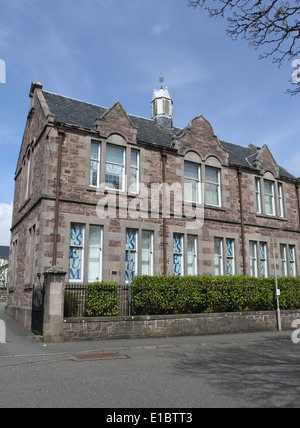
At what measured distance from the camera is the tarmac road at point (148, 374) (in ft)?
17.6

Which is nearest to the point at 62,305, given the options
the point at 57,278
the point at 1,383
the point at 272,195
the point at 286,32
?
the point at 57,278

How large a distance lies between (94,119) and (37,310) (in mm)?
9468

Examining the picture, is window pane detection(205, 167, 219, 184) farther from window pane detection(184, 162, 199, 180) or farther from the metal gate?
the metal gate

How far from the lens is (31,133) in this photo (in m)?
19.1

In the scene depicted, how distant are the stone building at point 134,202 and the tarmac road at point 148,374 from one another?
4.44m

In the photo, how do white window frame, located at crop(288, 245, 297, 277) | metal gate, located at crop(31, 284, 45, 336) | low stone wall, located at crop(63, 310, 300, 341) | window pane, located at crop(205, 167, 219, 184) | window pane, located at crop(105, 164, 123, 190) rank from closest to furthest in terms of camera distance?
low stone wall, located at crop(63, 310, 300, 341), metal gate, located at crop(31, 284, 45, 336), window pane, located at crop(105, 164, 123, 190), window pane, located at crop(205, 167, 219, 184), white window frame, located at crop(288, 245, 297, 277)

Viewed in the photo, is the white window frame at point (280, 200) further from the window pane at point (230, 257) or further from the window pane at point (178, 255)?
the window pane at point (178, 255)

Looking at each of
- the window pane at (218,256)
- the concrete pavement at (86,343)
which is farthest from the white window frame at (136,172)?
the concrete pavement at (86,343)

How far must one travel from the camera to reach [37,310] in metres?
13.2

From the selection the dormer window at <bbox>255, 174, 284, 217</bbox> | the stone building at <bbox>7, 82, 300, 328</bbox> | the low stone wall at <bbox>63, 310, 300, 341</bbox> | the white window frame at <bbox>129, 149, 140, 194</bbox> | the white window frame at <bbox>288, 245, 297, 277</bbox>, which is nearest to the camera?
the low stone wall at <bbox>63, 310, 300, 341</bbox>

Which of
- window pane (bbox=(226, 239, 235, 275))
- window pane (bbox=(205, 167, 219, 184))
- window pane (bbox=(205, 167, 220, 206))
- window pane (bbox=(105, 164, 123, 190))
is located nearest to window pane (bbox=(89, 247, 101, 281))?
window pane (bbox=(105, 164, 123, 190))

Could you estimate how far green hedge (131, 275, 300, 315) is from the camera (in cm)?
1418

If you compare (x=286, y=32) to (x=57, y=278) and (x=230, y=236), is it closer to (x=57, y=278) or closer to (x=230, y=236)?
(x=57, y=278)

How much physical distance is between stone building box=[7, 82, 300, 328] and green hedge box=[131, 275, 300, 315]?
1.53 m
